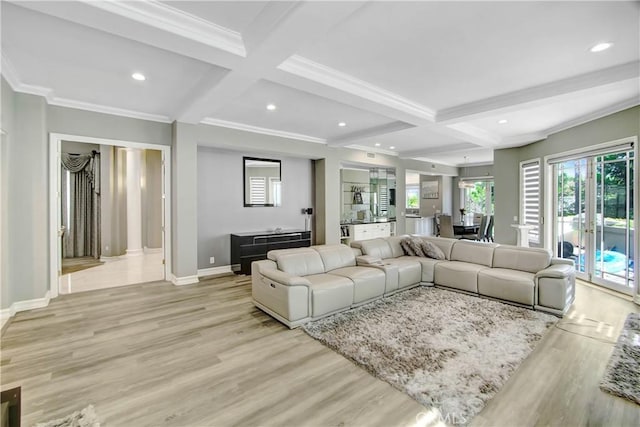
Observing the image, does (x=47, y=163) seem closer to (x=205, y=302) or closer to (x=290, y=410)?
(x=205, y=302)

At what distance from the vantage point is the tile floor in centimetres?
500

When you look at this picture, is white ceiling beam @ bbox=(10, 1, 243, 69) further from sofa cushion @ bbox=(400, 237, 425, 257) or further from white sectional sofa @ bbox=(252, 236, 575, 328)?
sofa cushion @ bbox=(400, 237, 425, 257)

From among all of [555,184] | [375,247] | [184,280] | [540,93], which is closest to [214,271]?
[184,280]

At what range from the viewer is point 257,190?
253 inches

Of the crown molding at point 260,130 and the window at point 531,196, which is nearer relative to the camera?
the crown molding at point 260,130

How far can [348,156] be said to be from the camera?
7.35 meters

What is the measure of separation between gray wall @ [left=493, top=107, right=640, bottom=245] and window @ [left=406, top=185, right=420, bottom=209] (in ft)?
16.4

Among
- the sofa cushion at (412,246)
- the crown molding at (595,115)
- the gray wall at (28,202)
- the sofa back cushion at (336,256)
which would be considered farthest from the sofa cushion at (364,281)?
the crown molding at (595,115)

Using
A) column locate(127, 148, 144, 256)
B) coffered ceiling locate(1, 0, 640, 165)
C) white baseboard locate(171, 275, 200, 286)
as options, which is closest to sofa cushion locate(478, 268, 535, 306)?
coffered ceiling locate(1, 0, 640, 165)

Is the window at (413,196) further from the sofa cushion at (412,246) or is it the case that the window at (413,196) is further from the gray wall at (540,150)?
the sofa cushion at (412,246)

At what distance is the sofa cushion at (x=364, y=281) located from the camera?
12.6 ft

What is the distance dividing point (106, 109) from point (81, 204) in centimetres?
440

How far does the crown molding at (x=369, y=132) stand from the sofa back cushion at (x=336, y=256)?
2.45 metres

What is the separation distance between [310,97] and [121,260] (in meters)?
6.31
